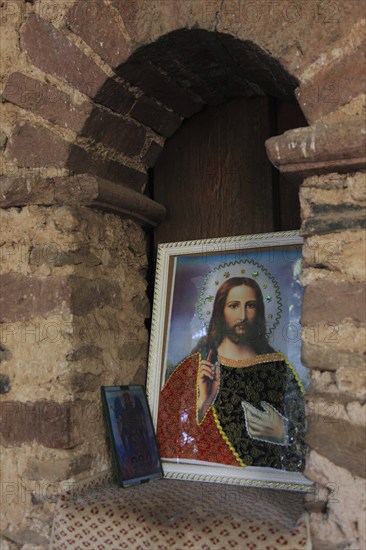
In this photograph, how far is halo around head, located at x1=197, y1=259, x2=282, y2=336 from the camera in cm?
239

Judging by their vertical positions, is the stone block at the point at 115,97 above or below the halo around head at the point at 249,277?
above

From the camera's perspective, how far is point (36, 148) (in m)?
2.30

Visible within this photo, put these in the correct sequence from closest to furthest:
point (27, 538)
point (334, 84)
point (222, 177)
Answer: point (334, 84) < point (27, 538) < point (222, 177)

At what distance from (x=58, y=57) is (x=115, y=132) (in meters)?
0.32

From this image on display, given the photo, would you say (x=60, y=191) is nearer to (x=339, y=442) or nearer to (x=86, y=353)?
(x=86, y=353)

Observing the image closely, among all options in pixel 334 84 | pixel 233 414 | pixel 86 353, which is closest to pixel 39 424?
pixel 86 353

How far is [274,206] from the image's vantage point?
2.53 m

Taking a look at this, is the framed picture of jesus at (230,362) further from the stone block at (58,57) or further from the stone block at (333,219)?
the stone block at (58,57)

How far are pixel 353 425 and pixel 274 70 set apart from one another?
3.67 feet

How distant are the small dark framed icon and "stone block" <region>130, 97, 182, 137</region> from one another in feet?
3.20

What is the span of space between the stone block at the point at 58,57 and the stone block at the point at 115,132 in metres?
0.10

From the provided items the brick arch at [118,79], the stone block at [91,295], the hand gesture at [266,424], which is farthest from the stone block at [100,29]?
the hand gesture at [266,424]

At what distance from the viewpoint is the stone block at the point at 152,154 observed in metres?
2.60

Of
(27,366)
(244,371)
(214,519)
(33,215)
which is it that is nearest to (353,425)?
(214,519)
